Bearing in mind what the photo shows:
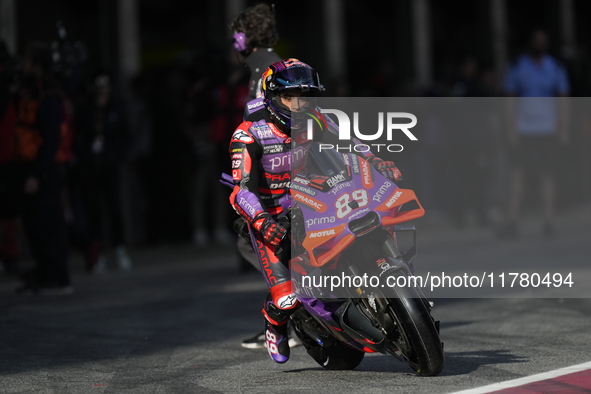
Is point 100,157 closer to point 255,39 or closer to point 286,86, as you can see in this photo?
point 255,39

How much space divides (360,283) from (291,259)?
1.43 ft

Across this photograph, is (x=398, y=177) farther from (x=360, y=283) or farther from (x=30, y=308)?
(x=30, y=308)

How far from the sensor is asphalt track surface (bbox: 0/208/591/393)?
17.3 ft

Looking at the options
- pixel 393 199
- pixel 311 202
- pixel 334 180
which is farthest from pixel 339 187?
pixel 393 199

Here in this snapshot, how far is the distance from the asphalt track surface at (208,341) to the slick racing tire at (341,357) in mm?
43

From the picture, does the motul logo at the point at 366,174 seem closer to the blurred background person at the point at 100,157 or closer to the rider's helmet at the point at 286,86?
the rider's helmet at the point at 286,86

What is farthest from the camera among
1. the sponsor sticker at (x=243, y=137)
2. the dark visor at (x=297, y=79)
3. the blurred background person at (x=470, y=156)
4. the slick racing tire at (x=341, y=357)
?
the blurred background person at (x=470, y=156)

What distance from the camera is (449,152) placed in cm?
1273

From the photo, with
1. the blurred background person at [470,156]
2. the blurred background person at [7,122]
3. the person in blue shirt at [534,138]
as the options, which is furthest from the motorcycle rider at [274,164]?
the person in blue shirt at [534,138]

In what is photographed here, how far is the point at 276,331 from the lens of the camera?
5.43 m

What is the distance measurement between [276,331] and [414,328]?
0.93 m

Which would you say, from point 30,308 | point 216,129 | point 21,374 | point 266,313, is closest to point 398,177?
point 266,313

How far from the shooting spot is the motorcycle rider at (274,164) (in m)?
5.27

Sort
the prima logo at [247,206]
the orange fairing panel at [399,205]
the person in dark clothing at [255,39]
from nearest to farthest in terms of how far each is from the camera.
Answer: the orange fairing panel at [399,205] → the prima logo at [247,206] → the person in dark clothing at [255,39]
